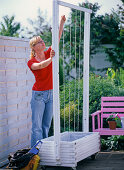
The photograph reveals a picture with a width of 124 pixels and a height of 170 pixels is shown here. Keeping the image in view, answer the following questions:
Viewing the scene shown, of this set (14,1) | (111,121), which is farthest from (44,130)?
(14,1)

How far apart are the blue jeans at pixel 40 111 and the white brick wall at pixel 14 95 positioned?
0.36 meters

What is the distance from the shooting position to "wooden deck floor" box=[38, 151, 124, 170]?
3859mm

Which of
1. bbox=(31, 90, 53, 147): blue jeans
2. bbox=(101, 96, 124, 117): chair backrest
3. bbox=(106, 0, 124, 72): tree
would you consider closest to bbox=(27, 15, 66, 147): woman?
bbox=(31, 90, 53, 147): blue jeans

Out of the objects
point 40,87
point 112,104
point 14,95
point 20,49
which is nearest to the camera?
point 40,87

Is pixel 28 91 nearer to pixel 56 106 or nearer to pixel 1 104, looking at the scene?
pixel 1 104

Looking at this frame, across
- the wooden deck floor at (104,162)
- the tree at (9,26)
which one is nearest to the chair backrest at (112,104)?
the wooden deck floor at (104,162)

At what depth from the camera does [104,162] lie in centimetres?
409

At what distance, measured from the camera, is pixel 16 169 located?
11.3 feet

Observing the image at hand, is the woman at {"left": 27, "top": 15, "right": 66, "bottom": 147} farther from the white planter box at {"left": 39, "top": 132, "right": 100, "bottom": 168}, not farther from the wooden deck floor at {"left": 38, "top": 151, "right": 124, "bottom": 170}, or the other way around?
the wooden deck floor at {"left": 38, "top": 151, "right": 124, "bottom": 170}

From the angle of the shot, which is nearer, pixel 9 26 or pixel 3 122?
pixel 3 122

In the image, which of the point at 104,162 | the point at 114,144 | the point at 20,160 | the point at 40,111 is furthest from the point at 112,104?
the point at 20,160

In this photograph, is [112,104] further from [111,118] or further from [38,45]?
[38,45]

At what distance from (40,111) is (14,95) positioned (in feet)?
1.80

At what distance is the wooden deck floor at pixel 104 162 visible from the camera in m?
3.86
